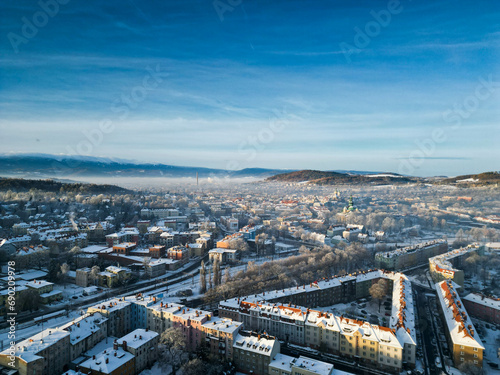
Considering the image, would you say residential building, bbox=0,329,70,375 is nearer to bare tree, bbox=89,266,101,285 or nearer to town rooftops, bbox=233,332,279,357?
town rooftops, bbox=233,332,279,357

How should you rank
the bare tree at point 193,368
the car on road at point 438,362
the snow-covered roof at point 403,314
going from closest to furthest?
the bare tree at point 193,368 → the car on road at point 438,362 → the snow-covered roof at point 403,314

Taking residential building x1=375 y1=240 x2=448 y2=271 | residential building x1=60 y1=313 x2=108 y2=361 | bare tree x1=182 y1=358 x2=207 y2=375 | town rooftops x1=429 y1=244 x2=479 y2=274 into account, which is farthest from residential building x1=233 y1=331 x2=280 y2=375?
residential building x1=375 y1=240 x2=448 y2=271

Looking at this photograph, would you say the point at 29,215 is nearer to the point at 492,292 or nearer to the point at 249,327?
the point at 249,327

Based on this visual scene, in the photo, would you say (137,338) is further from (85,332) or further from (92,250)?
(92,250)

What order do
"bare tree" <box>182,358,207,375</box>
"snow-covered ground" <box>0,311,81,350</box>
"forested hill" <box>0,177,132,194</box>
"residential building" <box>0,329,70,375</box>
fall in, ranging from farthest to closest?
"forested hill" <box>0,177,132,194</box>, "snow-covered ground" <box>0,311,81,350</box>, "bare tree" <box>182,358,207,375</box>, "residential building" <box>0,329,70,375</box>

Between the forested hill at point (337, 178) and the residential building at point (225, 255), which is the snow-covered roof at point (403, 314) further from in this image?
the forested hill at point (337, 178)

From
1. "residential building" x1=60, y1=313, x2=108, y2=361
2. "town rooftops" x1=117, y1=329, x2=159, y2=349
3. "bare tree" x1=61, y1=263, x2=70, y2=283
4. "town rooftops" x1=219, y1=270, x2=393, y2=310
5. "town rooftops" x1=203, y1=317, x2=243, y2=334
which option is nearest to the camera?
"town rooftops" x1=117, y1=329, x2=159, y2=349

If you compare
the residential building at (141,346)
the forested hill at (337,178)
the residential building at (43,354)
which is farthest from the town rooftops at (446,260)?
the forested hill at (337,178)
